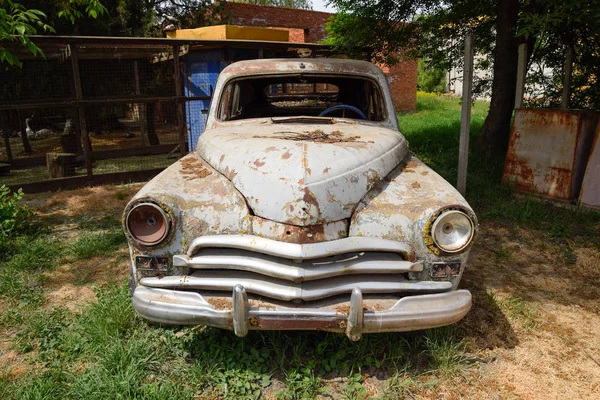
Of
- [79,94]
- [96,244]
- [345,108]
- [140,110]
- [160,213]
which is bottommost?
[96,244]

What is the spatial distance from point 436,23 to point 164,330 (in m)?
7.74

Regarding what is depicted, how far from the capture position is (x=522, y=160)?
5707 mm

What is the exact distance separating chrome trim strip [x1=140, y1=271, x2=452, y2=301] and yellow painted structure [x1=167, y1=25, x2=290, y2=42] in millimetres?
9425

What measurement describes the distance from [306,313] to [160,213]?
0.92 m

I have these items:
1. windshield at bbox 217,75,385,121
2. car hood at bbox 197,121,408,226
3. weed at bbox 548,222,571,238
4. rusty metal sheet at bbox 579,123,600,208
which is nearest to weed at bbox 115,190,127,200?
windshield at bbox 217,75,385,121

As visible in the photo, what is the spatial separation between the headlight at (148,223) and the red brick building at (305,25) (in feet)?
55.9

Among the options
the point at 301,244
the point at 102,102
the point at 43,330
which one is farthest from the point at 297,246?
the point at 102,102

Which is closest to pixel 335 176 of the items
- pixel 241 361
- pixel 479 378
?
pixel 241 361

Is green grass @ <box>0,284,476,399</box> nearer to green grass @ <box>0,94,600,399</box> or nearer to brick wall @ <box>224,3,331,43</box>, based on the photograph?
green grass @ <box>0,94,600,399</box>

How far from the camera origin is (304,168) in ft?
7.93

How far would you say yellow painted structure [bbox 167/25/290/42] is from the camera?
10.8 metres

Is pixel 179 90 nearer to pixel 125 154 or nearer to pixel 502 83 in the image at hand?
pixel 125 154

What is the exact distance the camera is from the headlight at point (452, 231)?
7.75 ft

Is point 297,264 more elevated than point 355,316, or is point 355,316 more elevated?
point 297,264
